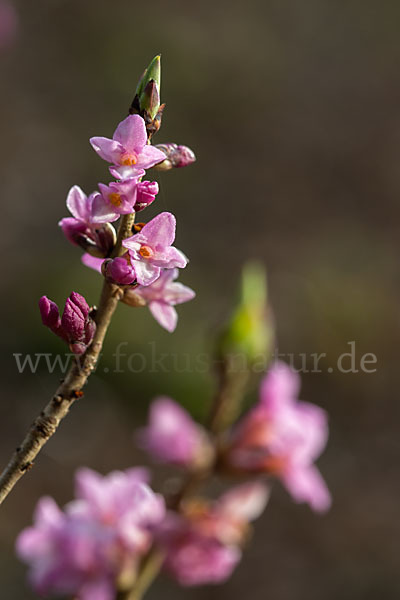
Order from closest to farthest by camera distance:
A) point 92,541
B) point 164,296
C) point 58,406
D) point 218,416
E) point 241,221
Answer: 1. point 58,406
2. point 164,296
3. point 92,541
4. point 218,416
5. point 241,221

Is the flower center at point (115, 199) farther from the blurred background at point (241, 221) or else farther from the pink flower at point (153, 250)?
the blurred background at point (241, 221)

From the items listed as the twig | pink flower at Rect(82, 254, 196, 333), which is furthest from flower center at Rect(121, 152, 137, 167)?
the twig

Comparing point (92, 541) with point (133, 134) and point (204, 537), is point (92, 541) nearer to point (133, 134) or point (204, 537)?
point (204, 537)

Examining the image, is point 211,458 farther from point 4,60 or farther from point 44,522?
point 4,60

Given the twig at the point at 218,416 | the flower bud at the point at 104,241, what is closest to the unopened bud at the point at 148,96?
the flower bud at the point at 104,241

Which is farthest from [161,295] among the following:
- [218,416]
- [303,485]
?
[303,485]

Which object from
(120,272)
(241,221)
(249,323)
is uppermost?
(241,221)

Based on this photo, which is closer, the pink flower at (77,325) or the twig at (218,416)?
the pink flower at (77,325)

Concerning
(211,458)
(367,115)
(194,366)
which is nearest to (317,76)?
(367,115)
